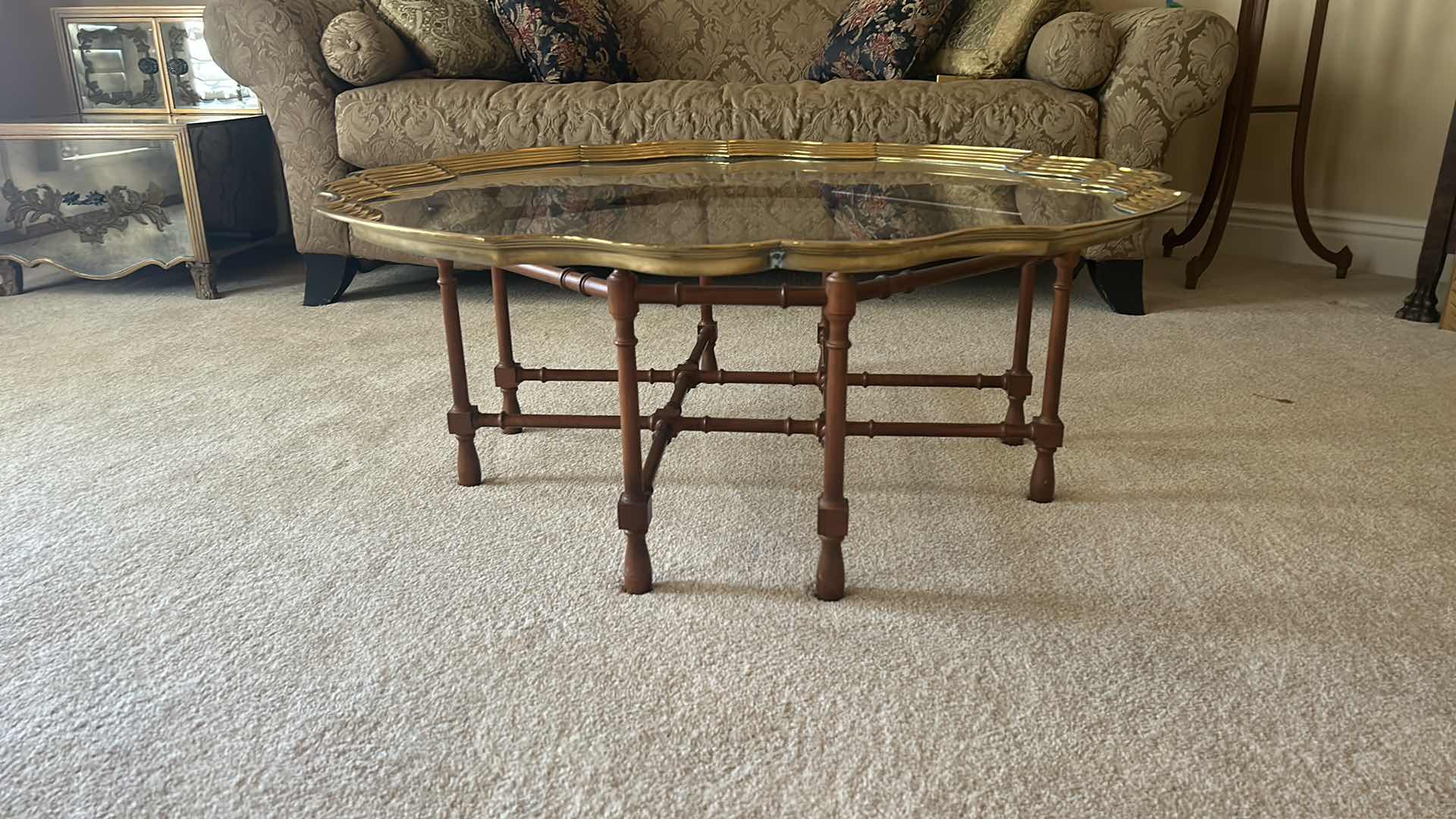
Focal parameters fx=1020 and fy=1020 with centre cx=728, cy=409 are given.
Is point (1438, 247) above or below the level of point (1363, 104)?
below

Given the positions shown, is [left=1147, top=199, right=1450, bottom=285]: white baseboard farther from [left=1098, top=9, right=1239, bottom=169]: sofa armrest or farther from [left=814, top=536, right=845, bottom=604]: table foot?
[left=814, top=536, right=845, bottom=604]: table foot

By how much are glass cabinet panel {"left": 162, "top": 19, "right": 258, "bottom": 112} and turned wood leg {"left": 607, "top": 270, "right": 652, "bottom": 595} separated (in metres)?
2.68

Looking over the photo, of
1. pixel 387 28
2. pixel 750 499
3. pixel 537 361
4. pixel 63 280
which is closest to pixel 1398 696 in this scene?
pixel 750 499

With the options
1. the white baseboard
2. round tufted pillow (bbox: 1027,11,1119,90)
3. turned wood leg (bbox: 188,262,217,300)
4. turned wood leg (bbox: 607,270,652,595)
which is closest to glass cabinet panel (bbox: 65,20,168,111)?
turned wood leg (bbox: 188,262,217,300)

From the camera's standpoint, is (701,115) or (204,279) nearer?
(701,115)

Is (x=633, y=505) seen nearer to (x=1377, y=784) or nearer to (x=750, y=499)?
(x=750, y=499)

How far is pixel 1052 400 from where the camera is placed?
57.2 inches

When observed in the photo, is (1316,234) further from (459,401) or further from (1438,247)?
(459,401)

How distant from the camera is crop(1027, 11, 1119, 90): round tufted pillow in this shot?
2.34m

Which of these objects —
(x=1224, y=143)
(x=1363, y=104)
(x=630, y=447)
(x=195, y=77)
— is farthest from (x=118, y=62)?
(x=1363, y=104)

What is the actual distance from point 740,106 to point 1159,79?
0.95 metres

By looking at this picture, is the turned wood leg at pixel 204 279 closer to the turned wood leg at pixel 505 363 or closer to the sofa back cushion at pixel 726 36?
the sofa back cushion at pixel 726 36

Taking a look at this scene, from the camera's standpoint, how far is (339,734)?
98cm

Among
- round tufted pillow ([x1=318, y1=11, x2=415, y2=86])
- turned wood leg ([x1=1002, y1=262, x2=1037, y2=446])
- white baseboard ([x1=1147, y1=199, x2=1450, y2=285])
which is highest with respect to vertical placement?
round tufted pillow ([x1=318, y1=11, x2=415, y2=86])
